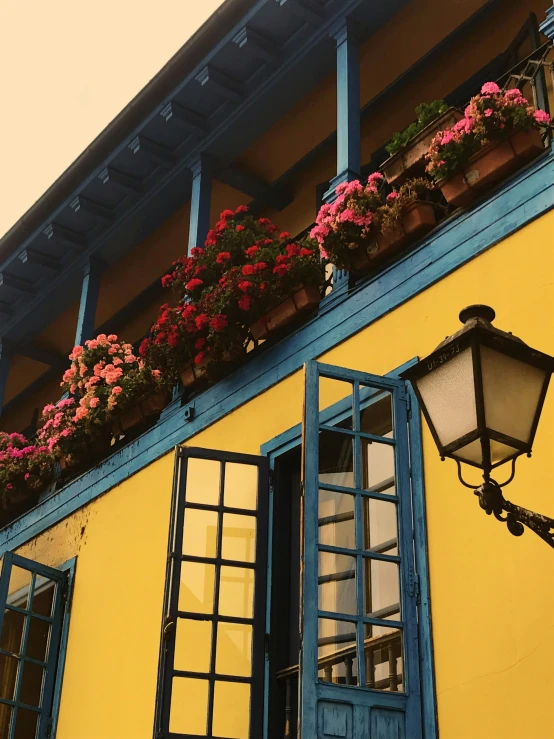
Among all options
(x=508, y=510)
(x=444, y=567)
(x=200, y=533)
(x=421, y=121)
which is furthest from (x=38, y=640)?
(x=508, y=510)

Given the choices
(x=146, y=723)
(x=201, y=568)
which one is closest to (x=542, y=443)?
(x=201, y=568)

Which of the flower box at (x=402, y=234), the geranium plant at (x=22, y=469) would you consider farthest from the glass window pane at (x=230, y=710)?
the geranium plant at (x=22, y=469)

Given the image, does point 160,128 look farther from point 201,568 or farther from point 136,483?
point 201,568

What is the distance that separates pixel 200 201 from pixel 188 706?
14.8 ft

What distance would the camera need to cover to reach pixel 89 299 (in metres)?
10.5

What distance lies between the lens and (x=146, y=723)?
23.4 feet

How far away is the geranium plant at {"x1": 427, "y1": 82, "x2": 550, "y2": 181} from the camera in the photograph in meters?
6.09

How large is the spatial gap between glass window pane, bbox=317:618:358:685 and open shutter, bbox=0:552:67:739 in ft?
10.9

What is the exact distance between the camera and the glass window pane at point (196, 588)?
6383 mm

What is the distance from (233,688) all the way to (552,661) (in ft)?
7.11

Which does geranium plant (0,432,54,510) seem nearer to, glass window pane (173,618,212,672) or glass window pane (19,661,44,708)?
glass window pane (19,661,44,708)

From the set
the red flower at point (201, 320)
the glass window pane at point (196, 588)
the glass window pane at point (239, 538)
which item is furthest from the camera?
the red flower at point (201, 320)

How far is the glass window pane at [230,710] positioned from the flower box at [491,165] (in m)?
3.03

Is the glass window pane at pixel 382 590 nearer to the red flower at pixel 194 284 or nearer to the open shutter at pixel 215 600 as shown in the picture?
the open shutter at pixel 215 600
